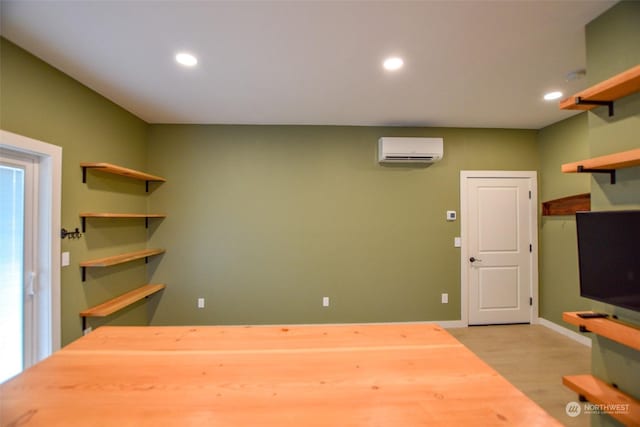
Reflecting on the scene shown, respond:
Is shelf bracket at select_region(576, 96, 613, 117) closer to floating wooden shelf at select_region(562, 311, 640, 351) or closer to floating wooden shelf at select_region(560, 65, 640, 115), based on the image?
floating wooden shelf at select_region(560, 65, 640, 115)

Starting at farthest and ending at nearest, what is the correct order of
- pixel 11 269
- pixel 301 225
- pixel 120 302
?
pixel 301 225
pixel 120 302
pixel 11 269

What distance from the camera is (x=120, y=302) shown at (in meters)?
2.76

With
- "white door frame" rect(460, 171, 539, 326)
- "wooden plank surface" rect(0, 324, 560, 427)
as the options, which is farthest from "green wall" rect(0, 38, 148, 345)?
"white door frame" rect(460, 171, 539, 326)

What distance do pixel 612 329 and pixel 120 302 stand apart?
3.83 m

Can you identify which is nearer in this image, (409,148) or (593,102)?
(593,102)

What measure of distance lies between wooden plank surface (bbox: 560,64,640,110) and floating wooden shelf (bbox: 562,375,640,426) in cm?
172

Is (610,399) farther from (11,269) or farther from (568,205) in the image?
(11,269)

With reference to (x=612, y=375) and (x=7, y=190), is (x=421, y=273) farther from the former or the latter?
(x=7, y=190)

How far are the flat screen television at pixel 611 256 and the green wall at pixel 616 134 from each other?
186 millimetres

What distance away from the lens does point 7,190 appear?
1.95m

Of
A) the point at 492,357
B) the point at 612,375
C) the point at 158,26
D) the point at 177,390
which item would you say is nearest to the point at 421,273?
the point at 492,357

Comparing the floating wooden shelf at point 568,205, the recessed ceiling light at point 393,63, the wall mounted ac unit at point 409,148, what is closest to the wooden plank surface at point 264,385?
the recessed ceiling light at point 393,63

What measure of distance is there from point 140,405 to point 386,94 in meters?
2.81

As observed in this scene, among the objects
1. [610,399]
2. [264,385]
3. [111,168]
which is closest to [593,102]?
[610,399]
